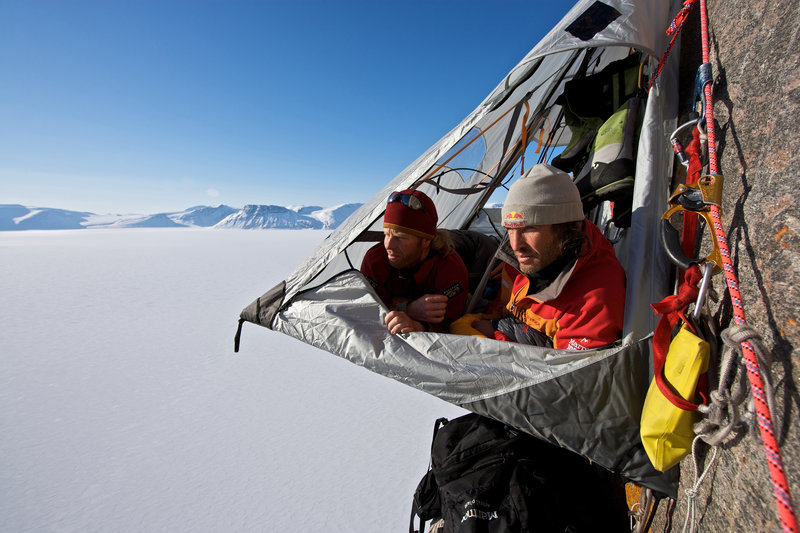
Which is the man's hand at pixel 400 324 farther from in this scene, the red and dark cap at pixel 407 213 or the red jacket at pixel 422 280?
Result: the red and dark cap at pixel 407 213

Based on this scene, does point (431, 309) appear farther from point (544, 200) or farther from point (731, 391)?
point (731, 391)

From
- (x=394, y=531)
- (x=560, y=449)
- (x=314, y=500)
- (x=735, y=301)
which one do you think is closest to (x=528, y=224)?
(x=735, y=301)

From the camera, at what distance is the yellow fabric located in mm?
867

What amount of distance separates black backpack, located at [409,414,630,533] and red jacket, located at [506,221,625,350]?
387mm

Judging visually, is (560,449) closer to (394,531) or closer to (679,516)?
(679,516)

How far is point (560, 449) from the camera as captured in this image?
1.35 metres

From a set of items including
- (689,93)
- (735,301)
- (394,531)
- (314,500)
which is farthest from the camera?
(314,500)

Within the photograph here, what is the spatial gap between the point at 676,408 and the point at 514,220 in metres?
0.71

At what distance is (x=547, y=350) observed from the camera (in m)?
1.20

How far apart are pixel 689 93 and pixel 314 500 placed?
2.51m

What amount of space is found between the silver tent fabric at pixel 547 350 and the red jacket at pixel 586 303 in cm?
5

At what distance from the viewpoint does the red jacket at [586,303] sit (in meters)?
1.19

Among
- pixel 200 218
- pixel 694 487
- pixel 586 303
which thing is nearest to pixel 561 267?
pixel 586 303

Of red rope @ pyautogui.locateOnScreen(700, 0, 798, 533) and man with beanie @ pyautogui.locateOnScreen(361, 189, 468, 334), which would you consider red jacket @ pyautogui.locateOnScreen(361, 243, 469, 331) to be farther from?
red rope @ pyautogui.locateOnScreen(700, 0, 798, 533)
